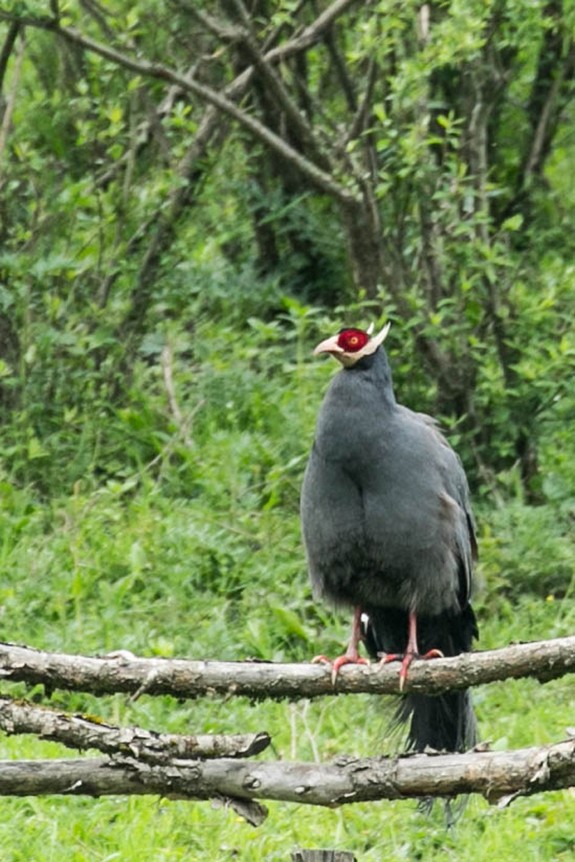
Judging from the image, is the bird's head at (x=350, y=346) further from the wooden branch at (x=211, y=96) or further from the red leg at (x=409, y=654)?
the wooden branch at (x=211, y=96)

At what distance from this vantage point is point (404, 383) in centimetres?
868

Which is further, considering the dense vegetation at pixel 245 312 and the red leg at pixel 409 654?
the dense vegetation at pixel 245 312

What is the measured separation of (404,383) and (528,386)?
25.9 inches

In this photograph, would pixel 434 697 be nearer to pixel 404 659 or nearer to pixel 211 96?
pixel 404 659

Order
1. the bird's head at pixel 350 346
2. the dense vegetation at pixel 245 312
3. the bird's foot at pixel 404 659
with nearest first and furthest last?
1. the bird's foot at pixel 404 659
2. the bird's head at pixel 350 346
3. the dense vegetation at pixel 245 312

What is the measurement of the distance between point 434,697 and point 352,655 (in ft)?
1.65

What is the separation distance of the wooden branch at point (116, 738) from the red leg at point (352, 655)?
38 centimetres

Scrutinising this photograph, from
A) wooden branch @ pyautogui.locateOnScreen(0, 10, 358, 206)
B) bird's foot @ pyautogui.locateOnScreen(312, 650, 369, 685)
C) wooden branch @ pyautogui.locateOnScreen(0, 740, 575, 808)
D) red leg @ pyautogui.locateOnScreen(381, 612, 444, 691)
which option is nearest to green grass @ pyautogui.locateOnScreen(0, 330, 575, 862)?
red leg @ pyautogui.locateOnScreen(381, 612, 444, 691)

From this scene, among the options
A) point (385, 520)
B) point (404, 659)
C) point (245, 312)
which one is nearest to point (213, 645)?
point (385, 520)

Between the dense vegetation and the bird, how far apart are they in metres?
1.03

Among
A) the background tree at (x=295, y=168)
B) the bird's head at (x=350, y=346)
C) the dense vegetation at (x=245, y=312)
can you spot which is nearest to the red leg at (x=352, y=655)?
the bird's head at (x=350, y=346)

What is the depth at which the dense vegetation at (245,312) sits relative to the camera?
7655 millimetres

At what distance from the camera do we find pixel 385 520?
554 centimetres

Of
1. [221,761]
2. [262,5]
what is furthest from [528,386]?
[221,761]
